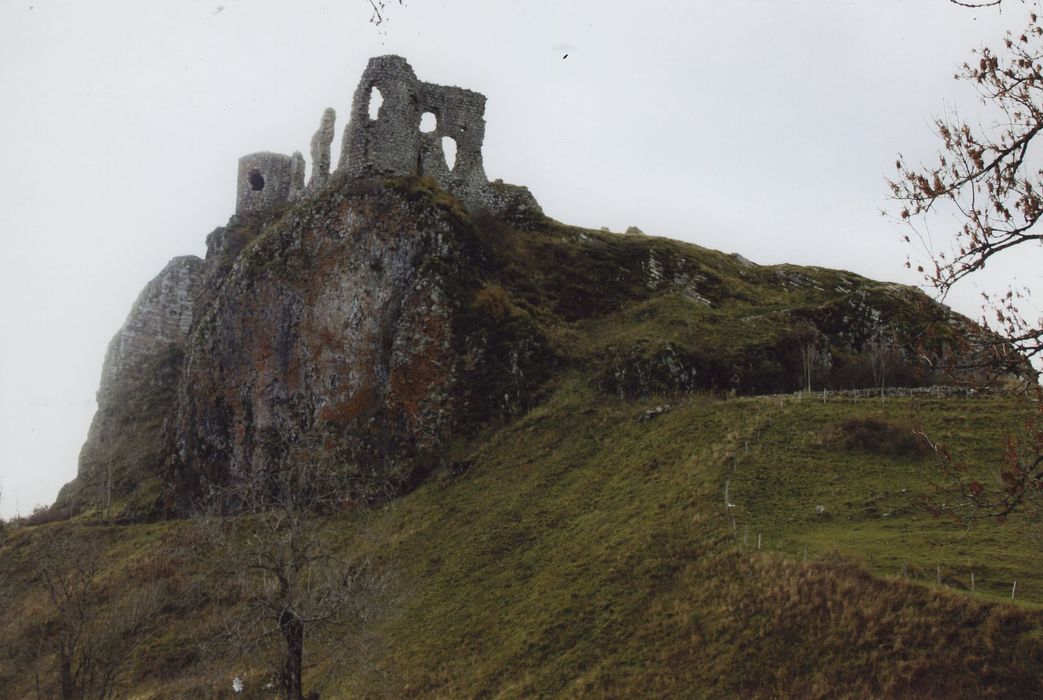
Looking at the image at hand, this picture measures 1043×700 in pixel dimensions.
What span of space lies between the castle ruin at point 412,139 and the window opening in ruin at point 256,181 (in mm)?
5029

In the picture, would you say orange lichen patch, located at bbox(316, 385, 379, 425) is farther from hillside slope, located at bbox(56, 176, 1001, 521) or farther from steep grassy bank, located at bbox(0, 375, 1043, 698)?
steep grassy bank, located at bbox(0, 375, 1043, 698)

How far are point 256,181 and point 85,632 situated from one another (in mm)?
37948

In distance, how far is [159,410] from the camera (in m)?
68.2

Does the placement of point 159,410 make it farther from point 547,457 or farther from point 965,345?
point 965,345

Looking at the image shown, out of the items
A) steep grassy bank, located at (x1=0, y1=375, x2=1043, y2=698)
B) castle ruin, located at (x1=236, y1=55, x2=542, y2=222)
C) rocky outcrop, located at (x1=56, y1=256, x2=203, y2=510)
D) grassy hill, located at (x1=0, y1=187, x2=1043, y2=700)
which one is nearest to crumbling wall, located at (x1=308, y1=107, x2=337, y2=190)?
castle ruin, located at (x1=236, y1=55, x2=542, y2=222)

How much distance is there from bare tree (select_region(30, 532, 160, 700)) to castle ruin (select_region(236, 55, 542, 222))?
25.5 m

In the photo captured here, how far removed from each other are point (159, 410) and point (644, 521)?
4640 centimetres

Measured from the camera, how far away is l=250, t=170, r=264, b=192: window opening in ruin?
224 ft

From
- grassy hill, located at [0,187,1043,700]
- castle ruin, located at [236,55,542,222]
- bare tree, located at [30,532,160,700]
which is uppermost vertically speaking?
castle ruin, located at [236,55,542,222]

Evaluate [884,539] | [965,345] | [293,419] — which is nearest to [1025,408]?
[884,539]

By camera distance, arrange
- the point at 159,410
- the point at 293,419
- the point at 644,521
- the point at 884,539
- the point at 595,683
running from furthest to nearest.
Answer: the point at 159,410, the point at 293,419, the point at 644,521, the point at 884,539, the point at 595,683

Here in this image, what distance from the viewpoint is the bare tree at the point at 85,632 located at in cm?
3017

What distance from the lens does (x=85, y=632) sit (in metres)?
39.2

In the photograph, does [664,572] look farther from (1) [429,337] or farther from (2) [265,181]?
(2) [265,181]
